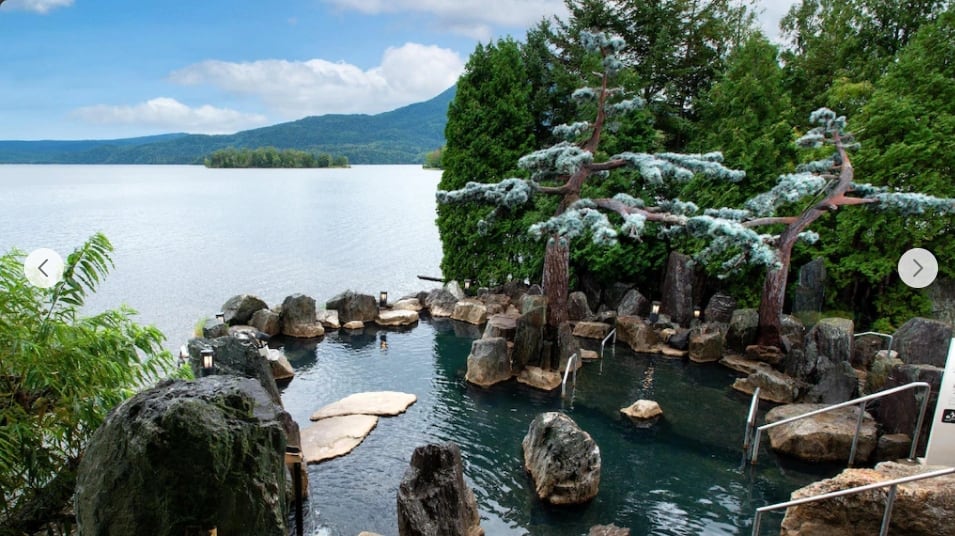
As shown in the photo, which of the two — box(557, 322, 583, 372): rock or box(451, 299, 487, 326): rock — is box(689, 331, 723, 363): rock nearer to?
box(557, 322, 583, 372): rock

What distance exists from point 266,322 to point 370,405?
554cm

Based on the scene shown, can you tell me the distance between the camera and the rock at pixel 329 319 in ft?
48.5

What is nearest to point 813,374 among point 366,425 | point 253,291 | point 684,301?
point 684,301

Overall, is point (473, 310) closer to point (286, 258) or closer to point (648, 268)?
point (648, 268)

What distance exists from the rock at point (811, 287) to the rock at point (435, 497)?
11.4m

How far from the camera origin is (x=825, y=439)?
27.2 feet

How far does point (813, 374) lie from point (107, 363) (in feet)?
39.2

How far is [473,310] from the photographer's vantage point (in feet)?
52.7

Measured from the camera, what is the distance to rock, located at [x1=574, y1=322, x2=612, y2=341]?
47.4 ft

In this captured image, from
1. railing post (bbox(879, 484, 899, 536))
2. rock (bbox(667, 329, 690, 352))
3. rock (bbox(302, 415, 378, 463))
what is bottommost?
rock (bbox(302, 415, 378, 463))

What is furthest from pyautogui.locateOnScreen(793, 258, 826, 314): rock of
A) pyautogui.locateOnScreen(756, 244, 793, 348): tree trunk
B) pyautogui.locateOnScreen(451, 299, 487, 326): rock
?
pyautogui.locateOnScreen(451, 299, 487, 326): rock

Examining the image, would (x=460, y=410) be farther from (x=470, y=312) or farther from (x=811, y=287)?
(x=811, y=287)

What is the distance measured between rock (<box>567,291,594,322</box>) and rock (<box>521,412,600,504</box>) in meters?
8.30

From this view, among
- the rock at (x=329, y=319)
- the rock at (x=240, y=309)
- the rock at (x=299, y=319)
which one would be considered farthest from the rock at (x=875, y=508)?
the rock at (x=240, y=309)
